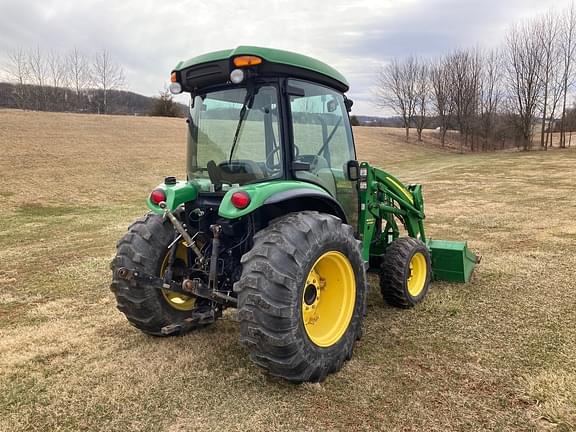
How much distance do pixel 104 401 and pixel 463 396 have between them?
249 centimetres

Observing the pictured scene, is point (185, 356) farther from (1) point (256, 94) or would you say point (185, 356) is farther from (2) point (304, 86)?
(2) point (304, 86)

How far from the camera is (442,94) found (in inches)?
1778

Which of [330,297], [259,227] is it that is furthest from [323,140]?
[330,297]

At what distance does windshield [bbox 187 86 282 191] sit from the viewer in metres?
3.52

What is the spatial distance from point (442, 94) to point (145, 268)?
46377 mm

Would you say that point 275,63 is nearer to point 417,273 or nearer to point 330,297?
point 330,297

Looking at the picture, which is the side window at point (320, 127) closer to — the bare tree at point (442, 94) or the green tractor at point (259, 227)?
the green tractor at point (259, 227)

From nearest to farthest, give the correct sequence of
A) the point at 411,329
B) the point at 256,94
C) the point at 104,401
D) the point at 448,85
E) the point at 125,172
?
the point at 104,401
the point at 256,94
the point at 411,329
the point at 125,172
the point at 448,85

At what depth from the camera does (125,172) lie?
2072 cm

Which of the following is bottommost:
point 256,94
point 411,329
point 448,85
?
point 411,329

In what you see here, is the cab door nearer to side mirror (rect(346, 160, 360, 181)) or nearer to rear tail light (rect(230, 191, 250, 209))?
side mirror (rect(346, 160, 360, 181))

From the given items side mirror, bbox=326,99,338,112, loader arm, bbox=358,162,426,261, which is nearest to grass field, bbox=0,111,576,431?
loader arm, bbox=358,162,426,261

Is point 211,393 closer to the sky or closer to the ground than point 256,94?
closer to the ground

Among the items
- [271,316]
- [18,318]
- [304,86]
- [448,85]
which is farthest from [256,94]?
[448,85]
